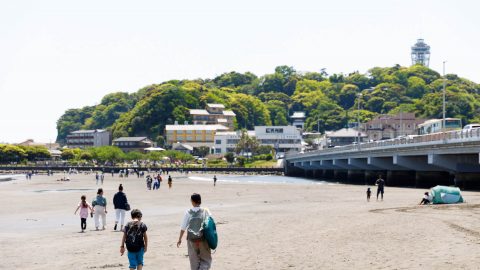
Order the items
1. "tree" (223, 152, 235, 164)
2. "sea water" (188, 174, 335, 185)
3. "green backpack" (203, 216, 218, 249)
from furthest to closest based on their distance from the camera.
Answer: "tree" (223, 152, 235, 164) < "sea water" (188, 174, 335, 185) < "green backpack" (203, 216, 218, 249)

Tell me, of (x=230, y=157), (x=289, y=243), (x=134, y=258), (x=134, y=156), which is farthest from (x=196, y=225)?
(x=134, y=156)

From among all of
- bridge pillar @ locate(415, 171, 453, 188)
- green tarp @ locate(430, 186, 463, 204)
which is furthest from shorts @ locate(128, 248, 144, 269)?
bridge pillar @ locate(415, 171, 453, 188)

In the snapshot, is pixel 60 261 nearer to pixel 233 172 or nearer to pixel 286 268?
pixel 286 268

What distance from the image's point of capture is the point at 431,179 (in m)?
62.7

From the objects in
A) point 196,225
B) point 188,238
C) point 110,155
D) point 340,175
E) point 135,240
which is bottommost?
point 135,240

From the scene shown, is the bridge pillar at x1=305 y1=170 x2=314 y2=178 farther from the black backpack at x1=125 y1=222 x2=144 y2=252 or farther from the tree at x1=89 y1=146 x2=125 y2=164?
the black backpack at x1=125 y1=222 x2=144 y2=252

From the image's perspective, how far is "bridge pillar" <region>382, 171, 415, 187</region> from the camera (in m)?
69.7

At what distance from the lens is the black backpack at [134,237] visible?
12.9m

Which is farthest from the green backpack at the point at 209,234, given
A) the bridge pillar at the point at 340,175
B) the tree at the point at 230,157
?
the tree at the point at 230,157

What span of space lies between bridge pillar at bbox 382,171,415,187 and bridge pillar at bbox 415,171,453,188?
4.32 metres

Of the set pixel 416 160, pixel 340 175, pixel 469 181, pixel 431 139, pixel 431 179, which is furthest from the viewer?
pixel 340 175

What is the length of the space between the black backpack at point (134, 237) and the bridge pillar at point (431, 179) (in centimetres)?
4923

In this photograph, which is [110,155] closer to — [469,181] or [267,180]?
[267,180]

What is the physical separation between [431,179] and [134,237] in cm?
5314
